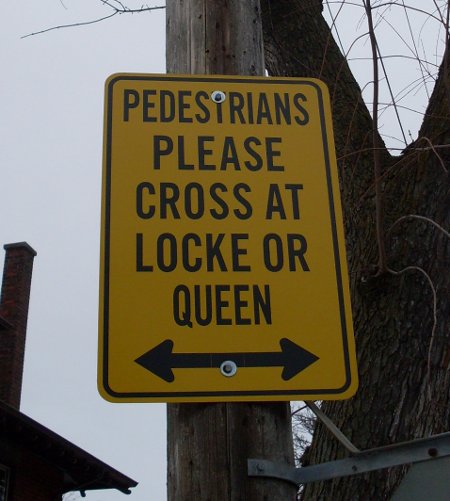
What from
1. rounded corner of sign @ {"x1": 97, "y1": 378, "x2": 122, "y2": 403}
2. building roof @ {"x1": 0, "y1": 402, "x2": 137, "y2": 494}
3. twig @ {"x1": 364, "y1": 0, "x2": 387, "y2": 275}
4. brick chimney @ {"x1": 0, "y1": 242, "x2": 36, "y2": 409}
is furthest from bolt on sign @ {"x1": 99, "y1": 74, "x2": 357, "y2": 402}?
brick chimney @ {"x1": 0, "y1": 242, "x2": 36, "y2": 409}

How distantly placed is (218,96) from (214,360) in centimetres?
83

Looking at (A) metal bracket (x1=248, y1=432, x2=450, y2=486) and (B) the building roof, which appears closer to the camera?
(A) metal bracket (x1=248, y1=432, x2=450, y2=486)

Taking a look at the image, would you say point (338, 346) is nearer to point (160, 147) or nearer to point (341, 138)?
point (160, 147)

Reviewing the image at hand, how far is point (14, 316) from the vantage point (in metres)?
15.5

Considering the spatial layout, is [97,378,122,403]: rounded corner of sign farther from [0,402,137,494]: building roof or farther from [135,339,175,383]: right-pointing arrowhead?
[0,402,137,494]: building roof

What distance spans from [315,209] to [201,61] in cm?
66

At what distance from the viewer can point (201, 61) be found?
8.16ft

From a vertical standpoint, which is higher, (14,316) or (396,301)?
(14,316)

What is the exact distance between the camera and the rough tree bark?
10.5 ft

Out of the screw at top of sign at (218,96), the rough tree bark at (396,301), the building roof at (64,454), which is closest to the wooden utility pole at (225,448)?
the screw at top of sign at (218,96)

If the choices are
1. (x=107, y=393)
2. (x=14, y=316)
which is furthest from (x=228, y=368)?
(x=14, y=316)

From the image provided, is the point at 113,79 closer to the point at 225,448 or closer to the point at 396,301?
the point at 225,448

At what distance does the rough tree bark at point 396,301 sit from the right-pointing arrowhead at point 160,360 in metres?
1.41

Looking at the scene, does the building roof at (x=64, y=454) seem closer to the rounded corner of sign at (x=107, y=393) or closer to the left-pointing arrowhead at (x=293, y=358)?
the rounded corner of sign at (x=107, y=393)
